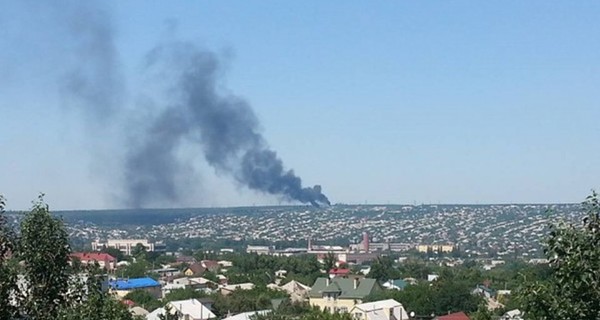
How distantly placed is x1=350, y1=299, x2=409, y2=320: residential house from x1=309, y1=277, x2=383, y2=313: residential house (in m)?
6.47

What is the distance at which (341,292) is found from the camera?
4988 cm

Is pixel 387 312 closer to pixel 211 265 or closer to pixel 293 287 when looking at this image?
pixel 293 287

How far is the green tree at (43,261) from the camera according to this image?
9797mm

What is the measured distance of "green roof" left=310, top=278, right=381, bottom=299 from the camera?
Answer: 49.5m

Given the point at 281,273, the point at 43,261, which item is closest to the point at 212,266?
the point at 281,273

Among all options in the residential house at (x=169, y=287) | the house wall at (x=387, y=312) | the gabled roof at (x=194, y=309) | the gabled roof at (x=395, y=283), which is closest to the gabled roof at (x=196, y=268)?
the residential house at (x=169, y=287)

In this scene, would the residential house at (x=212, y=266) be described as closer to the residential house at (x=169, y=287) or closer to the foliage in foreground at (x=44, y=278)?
the residential house at (x=169, y=287)

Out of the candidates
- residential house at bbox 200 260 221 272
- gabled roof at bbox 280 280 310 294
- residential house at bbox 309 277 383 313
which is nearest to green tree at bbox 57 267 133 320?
residential house at bbox 309 277 383 313

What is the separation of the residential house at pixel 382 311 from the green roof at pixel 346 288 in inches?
280

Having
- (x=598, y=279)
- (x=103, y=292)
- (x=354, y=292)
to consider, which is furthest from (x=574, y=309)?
(x=354, y=292)

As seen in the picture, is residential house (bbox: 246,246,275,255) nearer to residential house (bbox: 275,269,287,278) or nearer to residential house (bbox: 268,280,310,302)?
residential house (bbox: 275,269,287,278)

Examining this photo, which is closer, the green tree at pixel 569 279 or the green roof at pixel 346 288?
the green tree at pixel 569 279

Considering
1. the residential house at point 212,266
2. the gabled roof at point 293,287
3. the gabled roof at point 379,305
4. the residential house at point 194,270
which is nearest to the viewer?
the gabled roof at point 379,305

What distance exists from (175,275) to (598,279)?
65.3m
